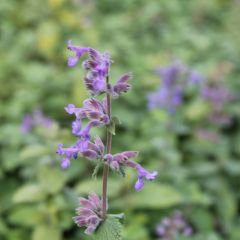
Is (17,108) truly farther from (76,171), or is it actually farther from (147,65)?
(147,65)

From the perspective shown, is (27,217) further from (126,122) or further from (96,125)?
(96,125)

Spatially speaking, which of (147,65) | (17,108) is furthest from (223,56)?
(17,108)

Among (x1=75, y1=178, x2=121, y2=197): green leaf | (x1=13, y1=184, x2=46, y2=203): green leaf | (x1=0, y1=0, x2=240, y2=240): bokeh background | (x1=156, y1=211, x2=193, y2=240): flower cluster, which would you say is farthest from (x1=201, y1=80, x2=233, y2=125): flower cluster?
(x1=13, y1=184, x2=46, y2=203): green leaf

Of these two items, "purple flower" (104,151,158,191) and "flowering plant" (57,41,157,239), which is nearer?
"flowering plant" (57,41,157,239)

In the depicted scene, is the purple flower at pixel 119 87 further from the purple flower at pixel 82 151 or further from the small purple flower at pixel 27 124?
the small purple flower at pixel 27 124

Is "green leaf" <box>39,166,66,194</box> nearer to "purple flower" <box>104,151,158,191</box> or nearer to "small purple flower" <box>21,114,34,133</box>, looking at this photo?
"small purple flower" <box>21,114,34,133</box>

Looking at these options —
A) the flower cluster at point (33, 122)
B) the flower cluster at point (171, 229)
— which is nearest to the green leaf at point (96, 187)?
the flower cluster at point (171, 229)
